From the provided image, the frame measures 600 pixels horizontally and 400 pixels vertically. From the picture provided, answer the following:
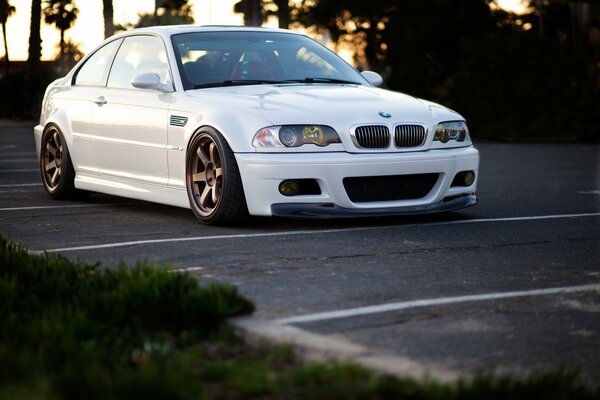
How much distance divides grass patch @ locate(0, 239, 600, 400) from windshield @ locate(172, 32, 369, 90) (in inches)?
161

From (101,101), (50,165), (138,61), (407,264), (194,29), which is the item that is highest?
(194,29)

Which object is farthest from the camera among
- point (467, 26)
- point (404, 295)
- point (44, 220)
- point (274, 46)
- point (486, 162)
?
point (467, 26)

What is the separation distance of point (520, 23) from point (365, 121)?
36.0 m

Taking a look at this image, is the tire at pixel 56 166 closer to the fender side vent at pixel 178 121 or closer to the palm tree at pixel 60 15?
the fender side vent at pixel 178 121

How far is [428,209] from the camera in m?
9.35

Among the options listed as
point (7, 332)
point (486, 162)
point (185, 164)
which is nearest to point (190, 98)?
point (185, 164)

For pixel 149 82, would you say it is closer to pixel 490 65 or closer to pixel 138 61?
pixel 138 61

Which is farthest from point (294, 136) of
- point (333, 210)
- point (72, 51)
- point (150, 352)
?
point (72, 51)

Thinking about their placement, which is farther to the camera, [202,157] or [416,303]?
[202,157]

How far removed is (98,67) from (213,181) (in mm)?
2662

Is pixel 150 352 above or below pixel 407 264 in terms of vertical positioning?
above

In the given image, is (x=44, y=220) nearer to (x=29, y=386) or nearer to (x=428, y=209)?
(x=428, y=209)

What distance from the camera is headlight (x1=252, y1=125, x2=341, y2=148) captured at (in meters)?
8.84

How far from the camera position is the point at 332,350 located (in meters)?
4.74
